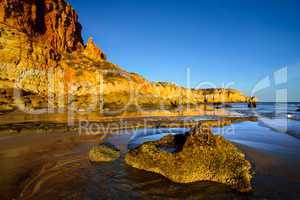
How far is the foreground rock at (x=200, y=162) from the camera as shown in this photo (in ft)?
19.6

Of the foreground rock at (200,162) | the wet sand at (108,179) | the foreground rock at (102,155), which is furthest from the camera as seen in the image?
the foreground rock at (102,155)

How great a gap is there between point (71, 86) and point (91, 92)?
4751mm

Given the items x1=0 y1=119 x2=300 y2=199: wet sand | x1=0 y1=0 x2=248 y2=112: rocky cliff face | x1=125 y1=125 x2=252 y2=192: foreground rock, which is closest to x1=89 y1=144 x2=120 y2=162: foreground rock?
x1=0 y1=119 x2=300 y2=199: wet sand

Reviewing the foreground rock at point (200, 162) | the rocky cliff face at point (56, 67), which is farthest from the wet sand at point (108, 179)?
the rocky cliff face at point (56, 67)

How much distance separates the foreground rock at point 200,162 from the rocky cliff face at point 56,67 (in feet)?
96.9

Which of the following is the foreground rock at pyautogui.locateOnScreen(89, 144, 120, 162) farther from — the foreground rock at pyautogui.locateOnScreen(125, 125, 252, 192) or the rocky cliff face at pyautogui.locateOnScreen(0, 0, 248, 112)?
the rocky cliff face at pyautogui.locateOnScreen(0, 0, 248, 112)

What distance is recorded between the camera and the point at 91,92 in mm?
51938

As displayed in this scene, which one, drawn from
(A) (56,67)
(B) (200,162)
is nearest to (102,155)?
(B) (200,162)

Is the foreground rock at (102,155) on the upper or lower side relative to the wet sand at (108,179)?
upper

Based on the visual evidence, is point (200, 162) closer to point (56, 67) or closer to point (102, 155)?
point (102, 155)

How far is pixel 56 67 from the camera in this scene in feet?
162

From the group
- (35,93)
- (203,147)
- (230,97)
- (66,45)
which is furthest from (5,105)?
(230,97)

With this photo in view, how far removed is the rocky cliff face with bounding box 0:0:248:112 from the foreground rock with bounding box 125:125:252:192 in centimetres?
2955

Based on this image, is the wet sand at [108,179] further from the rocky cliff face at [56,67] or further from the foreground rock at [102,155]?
the rocky cliff face at [56,67]
